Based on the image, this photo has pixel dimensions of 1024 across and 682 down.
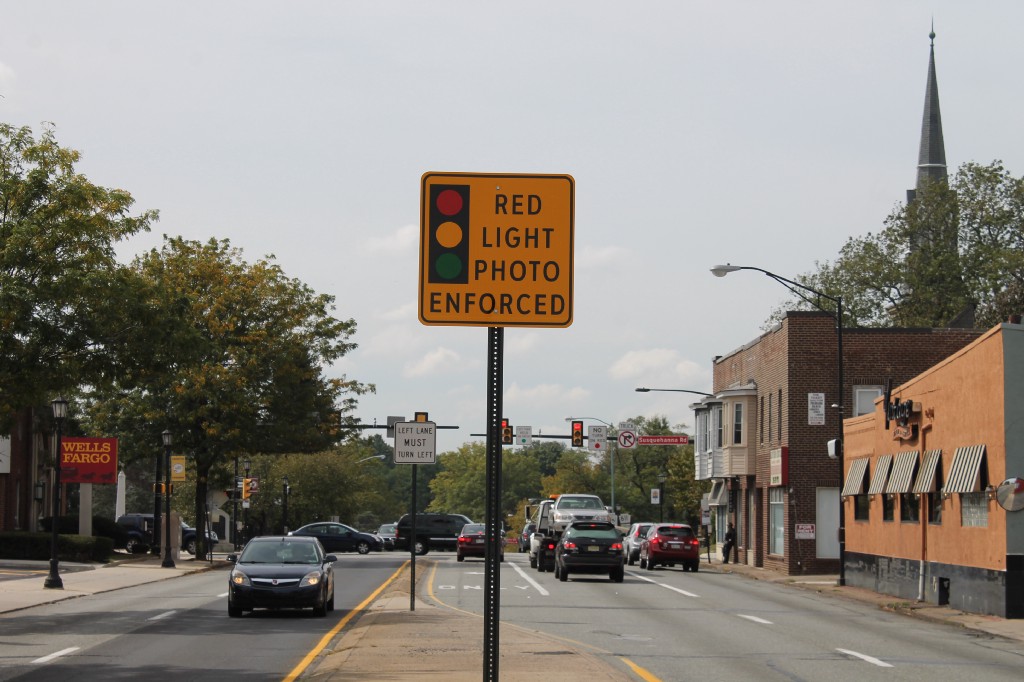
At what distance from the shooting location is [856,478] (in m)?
37.1

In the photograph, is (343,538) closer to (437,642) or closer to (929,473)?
(929,473)

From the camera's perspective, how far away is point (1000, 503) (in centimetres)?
2431

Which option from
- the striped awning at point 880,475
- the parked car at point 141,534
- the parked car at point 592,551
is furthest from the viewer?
the parked car at point 141,534

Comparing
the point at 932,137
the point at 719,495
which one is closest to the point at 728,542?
the point at 719,495

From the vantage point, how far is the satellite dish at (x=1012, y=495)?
2419cm

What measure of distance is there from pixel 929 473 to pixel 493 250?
24.5 metres

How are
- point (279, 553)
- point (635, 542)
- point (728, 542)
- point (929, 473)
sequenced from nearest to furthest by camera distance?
point (279, 553) → point (929, 473) → point (635, 542) → point (728, 542)

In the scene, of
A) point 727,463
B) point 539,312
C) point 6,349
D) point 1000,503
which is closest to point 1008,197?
point 727,463

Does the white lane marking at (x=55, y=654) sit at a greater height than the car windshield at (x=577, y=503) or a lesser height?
lesser

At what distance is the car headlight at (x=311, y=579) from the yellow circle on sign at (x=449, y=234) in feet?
53.8

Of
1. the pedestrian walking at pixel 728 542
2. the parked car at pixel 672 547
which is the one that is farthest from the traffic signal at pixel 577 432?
the parked car at pixel 672 547

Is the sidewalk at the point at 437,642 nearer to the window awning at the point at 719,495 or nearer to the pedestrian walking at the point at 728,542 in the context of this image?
the pedestrian walking at the point at 728,542

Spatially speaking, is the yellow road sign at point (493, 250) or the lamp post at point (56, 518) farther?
the lamp post at point (56, 518)

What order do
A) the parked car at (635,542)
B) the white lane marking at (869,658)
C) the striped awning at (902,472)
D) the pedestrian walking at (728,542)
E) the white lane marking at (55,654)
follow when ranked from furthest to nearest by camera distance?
the pedestrian walking at (728,542) → the parked car at (635,542) → the striped awning at (902,472) → the white lane marking at (869,658) → the white lane marking at (55,654)
